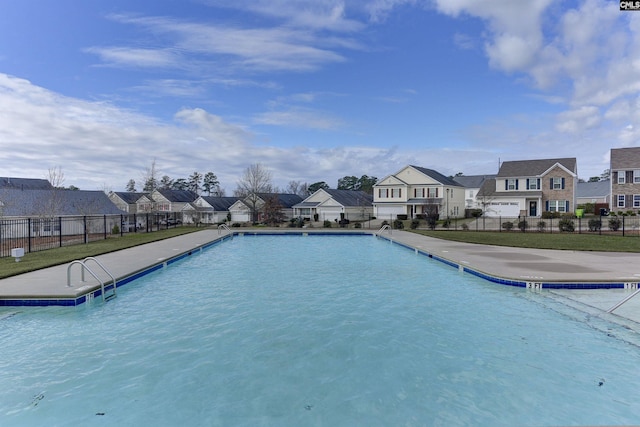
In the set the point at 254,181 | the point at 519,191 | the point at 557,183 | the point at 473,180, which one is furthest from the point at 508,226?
the point at 254,181

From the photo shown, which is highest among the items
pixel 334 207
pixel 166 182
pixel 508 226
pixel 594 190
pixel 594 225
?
pixel 166 182

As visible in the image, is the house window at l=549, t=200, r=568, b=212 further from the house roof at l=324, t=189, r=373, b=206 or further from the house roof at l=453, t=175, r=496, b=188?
the house roof at l=324, t=189, r=373, b=206

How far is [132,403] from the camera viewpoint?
399cm

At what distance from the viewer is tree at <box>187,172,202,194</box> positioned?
76938 millimetres

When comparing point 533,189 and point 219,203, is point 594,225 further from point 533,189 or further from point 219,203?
point 219,203

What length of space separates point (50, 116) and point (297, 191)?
6145 cm

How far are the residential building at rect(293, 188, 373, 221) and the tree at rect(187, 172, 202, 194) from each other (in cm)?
3820

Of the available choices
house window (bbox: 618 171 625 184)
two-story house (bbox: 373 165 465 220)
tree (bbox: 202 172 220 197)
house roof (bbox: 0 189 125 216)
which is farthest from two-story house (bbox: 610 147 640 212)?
tree (bbox: 202 172 220 197)

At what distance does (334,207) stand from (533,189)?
21.8 meters

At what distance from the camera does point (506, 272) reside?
390 inches

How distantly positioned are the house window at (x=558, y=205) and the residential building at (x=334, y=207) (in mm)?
19311

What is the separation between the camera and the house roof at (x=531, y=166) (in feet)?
116

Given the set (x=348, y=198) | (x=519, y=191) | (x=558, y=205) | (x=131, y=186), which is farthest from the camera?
(x=131, y=186)

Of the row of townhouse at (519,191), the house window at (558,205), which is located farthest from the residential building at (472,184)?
the house window at (558,205)
